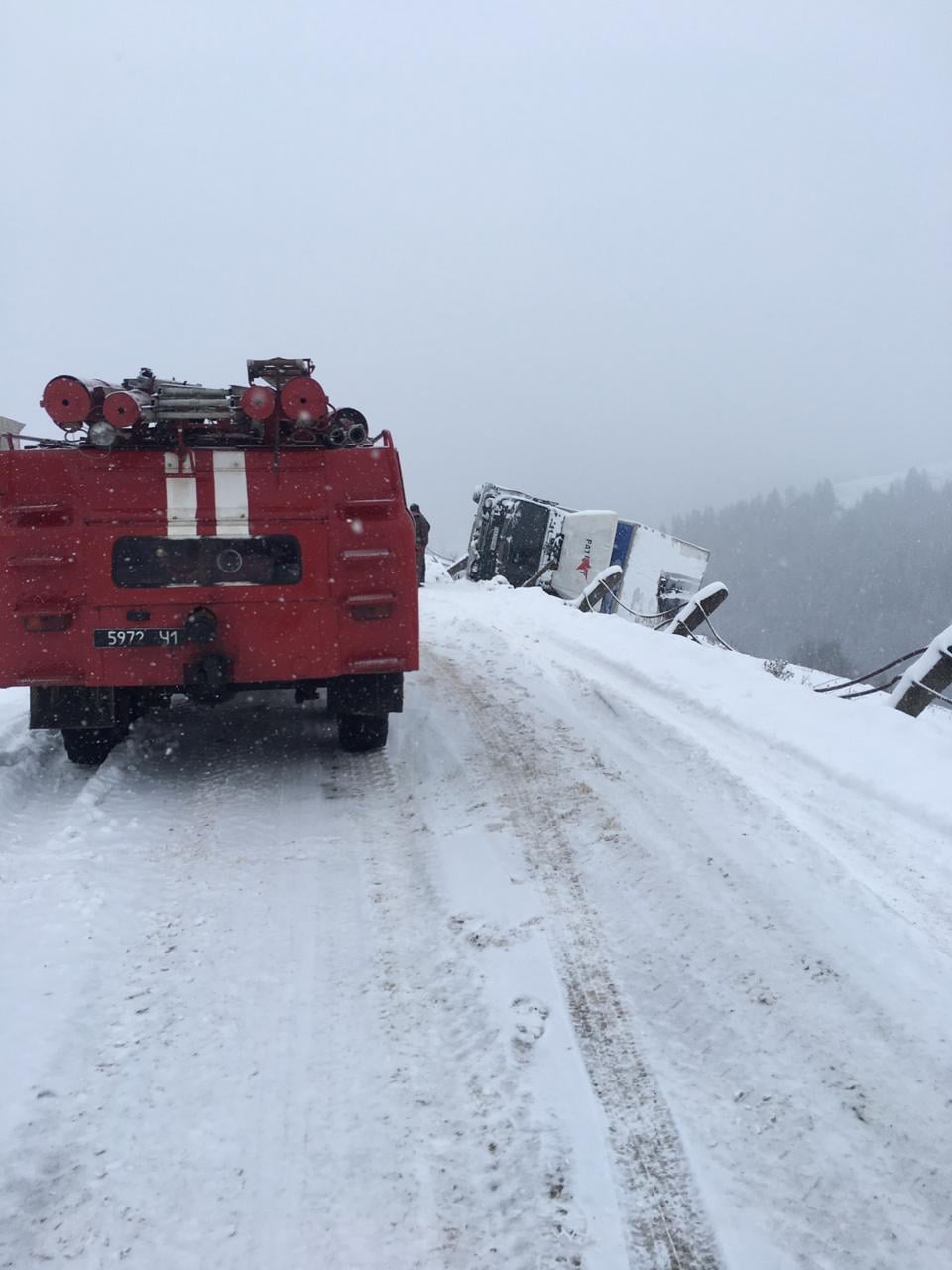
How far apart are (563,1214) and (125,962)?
1.90 metres

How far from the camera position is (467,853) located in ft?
14.6

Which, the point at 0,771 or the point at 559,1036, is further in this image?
the point at 0,771

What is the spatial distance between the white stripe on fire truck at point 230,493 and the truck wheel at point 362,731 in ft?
4.61

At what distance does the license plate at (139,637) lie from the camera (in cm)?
545

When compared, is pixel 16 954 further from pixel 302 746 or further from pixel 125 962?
pixel 302 746

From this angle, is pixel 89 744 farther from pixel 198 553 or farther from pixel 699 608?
pixel 699 608

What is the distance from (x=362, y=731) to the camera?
620 cm

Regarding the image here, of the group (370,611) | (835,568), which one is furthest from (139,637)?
(835,568)

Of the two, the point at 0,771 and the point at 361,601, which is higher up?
the point at 361,601

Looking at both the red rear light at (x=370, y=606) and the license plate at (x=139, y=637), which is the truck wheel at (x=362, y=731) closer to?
the red rear light at (x=370, y=606)

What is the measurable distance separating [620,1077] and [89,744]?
4.34 meters

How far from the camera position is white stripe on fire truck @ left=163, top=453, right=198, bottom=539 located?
17.9 ft

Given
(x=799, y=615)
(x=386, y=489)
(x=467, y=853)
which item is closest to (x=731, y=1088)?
(x=467, y=853)

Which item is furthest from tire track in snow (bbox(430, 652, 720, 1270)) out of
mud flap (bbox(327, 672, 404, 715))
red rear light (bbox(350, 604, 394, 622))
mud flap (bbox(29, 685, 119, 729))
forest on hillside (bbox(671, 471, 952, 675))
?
forest on hillside (bbox(671, 471, 952, 675))
